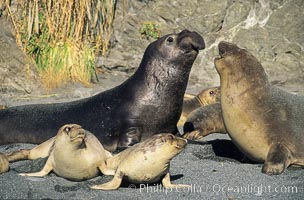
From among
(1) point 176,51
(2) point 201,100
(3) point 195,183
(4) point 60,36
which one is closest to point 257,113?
(3) point 195,183

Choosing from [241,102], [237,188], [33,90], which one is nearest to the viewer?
[237,188]

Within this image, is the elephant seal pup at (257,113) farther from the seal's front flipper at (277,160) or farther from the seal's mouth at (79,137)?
the seal's mouth at (79,137)

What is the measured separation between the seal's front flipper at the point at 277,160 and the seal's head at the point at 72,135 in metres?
1.65

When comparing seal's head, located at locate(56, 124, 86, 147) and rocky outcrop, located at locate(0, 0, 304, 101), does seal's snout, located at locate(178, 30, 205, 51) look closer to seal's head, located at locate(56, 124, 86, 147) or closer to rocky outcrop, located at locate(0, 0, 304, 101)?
seal's head, located at locate(56, 124, 86, 147)

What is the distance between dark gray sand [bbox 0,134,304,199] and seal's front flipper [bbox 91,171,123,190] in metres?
0.05

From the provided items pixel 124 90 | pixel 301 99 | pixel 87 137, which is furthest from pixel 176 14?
pixel 87 137

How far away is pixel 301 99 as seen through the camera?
22.4 feet

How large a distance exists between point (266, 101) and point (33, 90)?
4881 mm

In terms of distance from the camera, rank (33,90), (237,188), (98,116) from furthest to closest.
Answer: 1. (33,90)
2. (98,116)
3. (237,188)

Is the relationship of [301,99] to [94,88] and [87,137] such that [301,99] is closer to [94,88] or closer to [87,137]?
[87,137]

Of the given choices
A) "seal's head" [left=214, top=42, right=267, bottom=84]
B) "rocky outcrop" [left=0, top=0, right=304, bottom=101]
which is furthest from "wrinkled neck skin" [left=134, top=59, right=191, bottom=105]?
"rocky outcrop" [left=0, top=0, right=304, bottom=101]

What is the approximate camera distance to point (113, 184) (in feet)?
17.5

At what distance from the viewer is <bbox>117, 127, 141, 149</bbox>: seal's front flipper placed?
7.16 meters

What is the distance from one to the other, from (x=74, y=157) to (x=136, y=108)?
201 cm
